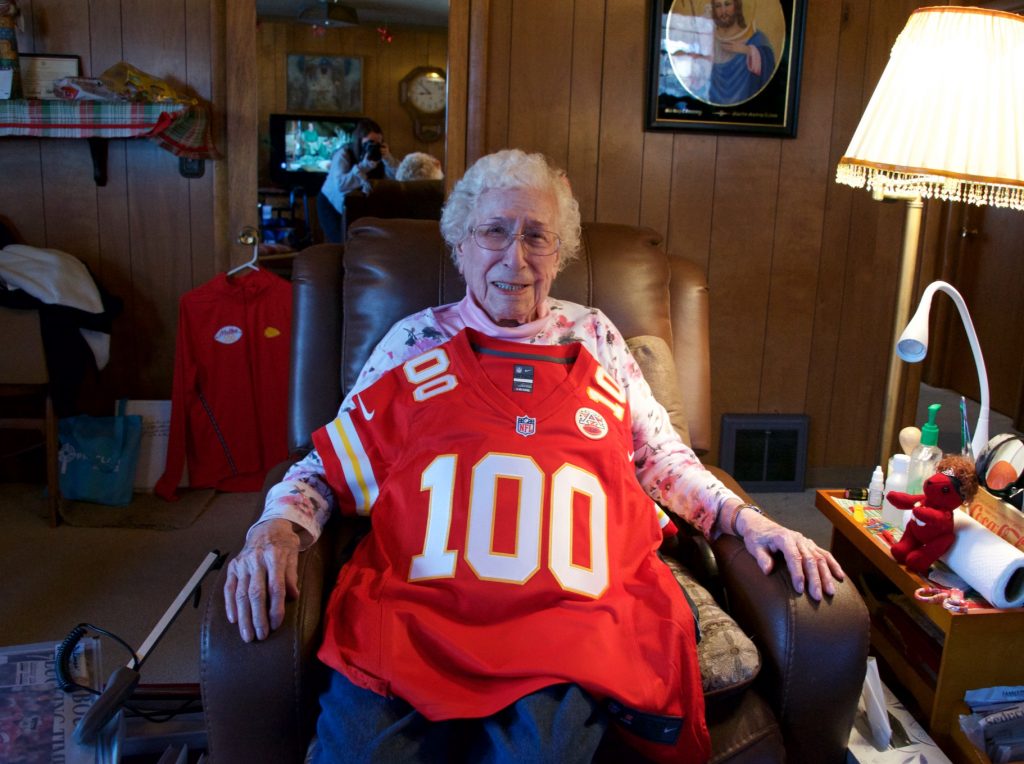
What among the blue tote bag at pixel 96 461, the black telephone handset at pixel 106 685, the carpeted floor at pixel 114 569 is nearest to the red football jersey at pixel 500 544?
the black telephone handset at pixel 106 685

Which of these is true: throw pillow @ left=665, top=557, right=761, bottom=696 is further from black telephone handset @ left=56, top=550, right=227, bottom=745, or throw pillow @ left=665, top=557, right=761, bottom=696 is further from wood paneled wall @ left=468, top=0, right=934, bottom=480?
wood paneled wall @ left=468, top=0, right=934, bottom=480

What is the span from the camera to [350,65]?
3.02 metres

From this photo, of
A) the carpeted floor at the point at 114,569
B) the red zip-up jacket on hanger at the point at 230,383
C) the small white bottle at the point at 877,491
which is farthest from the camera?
the red zip-up jacket on hanger at the point at 230,383

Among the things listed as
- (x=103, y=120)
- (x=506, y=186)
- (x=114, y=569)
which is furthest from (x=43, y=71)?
(x=506, y=186)

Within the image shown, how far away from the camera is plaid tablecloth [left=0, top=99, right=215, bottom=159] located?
2838 millimetres

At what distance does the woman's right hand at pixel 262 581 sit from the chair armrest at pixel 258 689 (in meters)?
0.01

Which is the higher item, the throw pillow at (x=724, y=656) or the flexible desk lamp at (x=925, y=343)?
the flexible desk lamp at (x=925, y=343)

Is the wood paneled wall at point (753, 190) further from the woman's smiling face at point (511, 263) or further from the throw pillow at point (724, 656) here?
the throw pillow at point (724, 656)

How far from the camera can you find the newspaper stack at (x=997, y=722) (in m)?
1.39

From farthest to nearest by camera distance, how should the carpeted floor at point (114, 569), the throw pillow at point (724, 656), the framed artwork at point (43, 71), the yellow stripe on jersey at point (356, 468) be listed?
the framed artwork at point (43, 71)
the carpeted floor at point (114, 569)
the yellow stripe on jersey at point (356, 468)
the throw pillow at point (724, 656)

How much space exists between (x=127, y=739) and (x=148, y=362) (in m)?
1.94

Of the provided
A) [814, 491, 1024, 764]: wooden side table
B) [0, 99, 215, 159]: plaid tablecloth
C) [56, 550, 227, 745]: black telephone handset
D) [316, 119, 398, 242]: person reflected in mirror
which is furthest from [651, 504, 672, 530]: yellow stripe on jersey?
[0, 99, 215, 159]: plaid tablecloth

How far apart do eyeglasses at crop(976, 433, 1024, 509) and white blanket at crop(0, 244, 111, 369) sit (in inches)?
99.2

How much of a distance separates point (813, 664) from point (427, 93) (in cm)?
232
